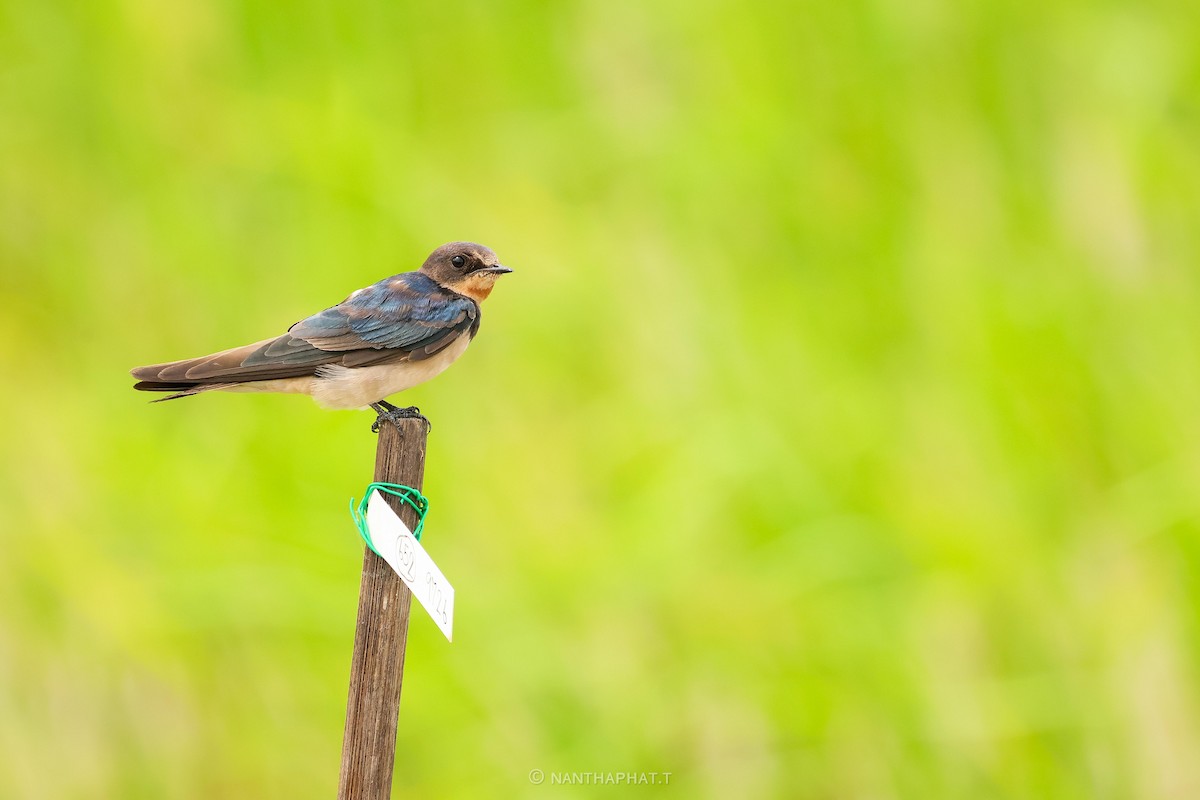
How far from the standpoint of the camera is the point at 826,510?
4340 mm

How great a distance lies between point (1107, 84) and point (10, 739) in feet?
14.9

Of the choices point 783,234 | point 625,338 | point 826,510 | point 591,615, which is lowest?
point 591,615

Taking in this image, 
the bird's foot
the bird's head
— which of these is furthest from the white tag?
the bird's head

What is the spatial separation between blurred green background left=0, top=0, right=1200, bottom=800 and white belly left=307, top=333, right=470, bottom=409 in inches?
58.7

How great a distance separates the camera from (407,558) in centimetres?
213

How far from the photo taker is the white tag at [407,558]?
2.11 m

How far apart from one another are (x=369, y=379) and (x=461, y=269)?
43 centimetres

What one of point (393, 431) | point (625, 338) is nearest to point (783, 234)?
point (625, 338)

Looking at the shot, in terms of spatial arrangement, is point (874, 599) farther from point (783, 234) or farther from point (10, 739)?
point (10, 739)

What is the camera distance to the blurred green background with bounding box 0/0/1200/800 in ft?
13.0

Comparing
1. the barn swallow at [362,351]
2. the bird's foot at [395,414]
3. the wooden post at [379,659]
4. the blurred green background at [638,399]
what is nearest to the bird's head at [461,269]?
the barn swallow at [362,351]

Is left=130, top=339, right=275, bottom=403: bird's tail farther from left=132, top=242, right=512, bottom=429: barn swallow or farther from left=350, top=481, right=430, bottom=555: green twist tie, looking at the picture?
left=350, top=481, right=430, bottom=555: green twist tie

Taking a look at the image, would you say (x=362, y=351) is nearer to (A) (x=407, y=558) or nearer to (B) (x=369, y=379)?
(B) (x=369, y=379)

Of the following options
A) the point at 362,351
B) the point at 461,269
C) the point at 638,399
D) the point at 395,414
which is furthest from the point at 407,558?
the point at 638,399
